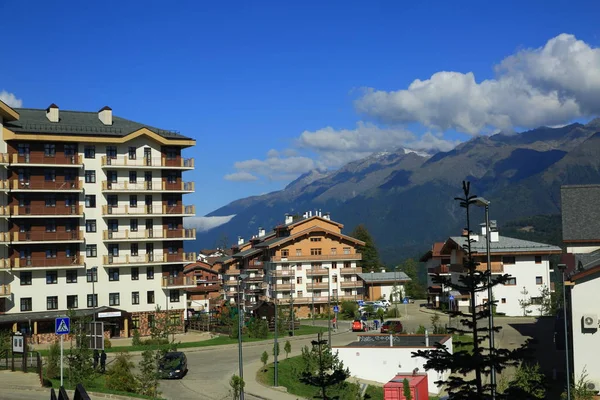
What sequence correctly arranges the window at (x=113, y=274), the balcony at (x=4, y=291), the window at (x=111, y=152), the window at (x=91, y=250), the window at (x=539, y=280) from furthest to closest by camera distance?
1. the window at (x=539, y=280)
2. the window at (x=111, y=152)
3. the window at (x=113, y=274)
4. the window at (x=91, y=250)
5. the balcony at (x=4, y=291)

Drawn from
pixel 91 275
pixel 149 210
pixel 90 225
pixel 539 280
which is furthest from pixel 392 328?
pixel 90 225

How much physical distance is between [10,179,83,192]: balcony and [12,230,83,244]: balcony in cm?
387

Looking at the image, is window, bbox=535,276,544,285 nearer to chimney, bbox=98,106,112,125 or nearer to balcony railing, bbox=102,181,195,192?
balcony railing, bbox=102,181,195,192

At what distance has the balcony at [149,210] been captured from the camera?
7038cm

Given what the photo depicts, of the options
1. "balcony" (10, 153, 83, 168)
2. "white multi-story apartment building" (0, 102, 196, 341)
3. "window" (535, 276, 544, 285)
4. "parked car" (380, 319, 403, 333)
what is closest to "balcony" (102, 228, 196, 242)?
"white multi-story apartment building" (0, 102, 196, 341)

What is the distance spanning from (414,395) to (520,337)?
78.1 feet

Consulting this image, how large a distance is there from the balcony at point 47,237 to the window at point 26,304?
5.10 meters

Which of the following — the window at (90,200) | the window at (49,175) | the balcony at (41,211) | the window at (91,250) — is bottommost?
the window at (91,250)

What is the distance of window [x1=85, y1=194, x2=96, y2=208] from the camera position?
69625 mm

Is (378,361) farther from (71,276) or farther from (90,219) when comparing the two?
(90,219)

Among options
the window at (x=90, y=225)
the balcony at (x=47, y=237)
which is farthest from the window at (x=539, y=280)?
the balcony at (x=47, y=237)

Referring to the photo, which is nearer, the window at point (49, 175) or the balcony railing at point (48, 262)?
the balcony railing at point (48, 262)

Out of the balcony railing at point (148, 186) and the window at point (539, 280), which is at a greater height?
the balcony railing at point (148, 186)

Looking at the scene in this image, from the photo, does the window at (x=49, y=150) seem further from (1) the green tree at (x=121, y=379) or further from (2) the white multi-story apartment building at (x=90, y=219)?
(1) the green tree at (x=121, y=379)
